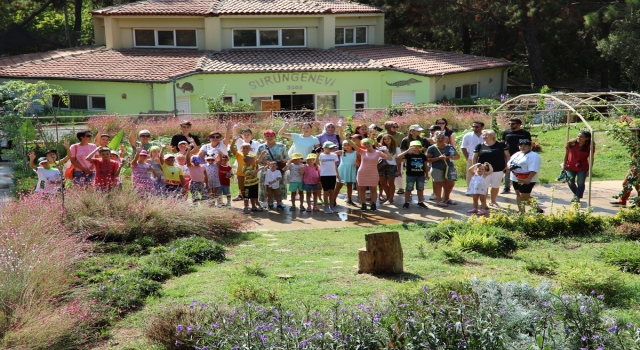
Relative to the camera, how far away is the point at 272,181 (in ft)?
45.0

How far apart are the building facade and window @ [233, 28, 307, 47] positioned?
0.16 feet

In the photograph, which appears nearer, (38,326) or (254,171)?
(38,326)

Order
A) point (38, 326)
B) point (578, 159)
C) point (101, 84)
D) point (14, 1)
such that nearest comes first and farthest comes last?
point (38, 326) → point (578, 159) → point (101, 84) → point (14, 1)

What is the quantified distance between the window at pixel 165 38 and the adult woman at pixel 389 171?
2329cm

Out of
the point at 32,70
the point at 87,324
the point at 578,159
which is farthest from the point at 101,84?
the point at 87,324

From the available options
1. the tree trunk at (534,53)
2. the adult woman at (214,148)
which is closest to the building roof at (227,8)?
the tree trunk at (534,53)

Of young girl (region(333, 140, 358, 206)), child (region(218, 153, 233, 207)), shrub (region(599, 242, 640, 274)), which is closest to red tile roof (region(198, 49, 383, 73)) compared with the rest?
child (region(218, 153, 233, 207))

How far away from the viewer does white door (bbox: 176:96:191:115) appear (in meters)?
31.6

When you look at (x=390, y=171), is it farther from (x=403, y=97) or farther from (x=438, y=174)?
(x=403, y=97)

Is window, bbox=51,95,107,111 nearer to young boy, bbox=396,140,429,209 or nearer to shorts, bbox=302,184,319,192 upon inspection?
shorts, bbox=302,184,319,192

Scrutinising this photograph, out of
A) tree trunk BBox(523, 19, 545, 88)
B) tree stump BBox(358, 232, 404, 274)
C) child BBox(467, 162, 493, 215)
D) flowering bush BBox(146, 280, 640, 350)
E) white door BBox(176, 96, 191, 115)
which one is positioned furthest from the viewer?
tree trunk BBox(523, 19, 545, 88)

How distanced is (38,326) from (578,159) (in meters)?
10.1

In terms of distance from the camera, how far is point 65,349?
7.41m

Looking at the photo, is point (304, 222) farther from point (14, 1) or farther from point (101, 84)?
point (14, 1)
